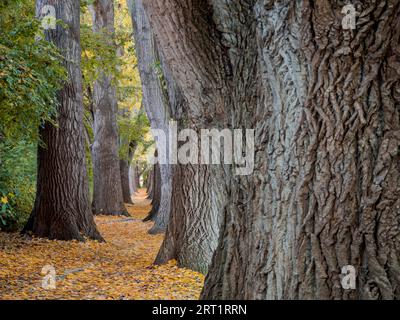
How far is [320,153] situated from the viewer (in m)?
3.11

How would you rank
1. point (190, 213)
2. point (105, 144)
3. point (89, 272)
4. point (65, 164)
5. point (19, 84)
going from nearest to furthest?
point (19, 84)
point (89, 272)
point (190, 213)
point (65, 164)
point (105, 144)

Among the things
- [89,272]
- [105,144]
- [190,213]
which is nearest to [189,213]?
[190,213]

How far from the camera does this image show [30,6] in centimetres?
1128

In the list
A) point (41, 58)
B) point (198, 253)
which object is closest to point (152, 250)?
point (198, 253)

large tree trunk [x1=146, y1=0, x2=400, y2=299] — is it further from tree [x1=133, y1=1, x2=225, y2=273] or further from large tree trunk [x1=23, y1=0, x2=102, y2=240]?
large tree trunk [x1=23, y1=0, x2=102, y2=240]

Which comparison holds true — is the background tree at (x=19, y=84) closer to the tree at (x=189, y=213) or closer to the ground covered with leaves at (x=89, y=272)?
the ground covered with leaves at (x=89, y=272)

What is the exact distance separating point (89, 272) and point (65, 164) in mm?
3593

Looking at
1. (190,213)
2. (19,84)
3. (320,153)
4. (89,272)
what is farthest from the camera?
(190,213)

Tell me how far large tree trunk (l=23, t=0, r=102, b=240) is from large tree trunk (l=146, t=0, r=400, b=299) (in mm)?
7286

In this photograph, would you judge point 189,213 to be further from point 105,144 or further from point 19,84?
point 105,144

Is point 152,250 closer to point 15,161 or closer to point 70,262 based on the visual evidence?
point 70,262

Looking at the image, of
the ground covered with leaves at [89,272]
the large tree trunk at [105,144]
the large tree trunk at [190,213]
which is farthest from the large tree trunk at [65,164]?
the large tree trunk at [105,144]

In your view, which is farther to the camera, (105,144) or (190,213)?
(105,144)

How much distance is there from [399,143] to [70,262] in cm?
656
